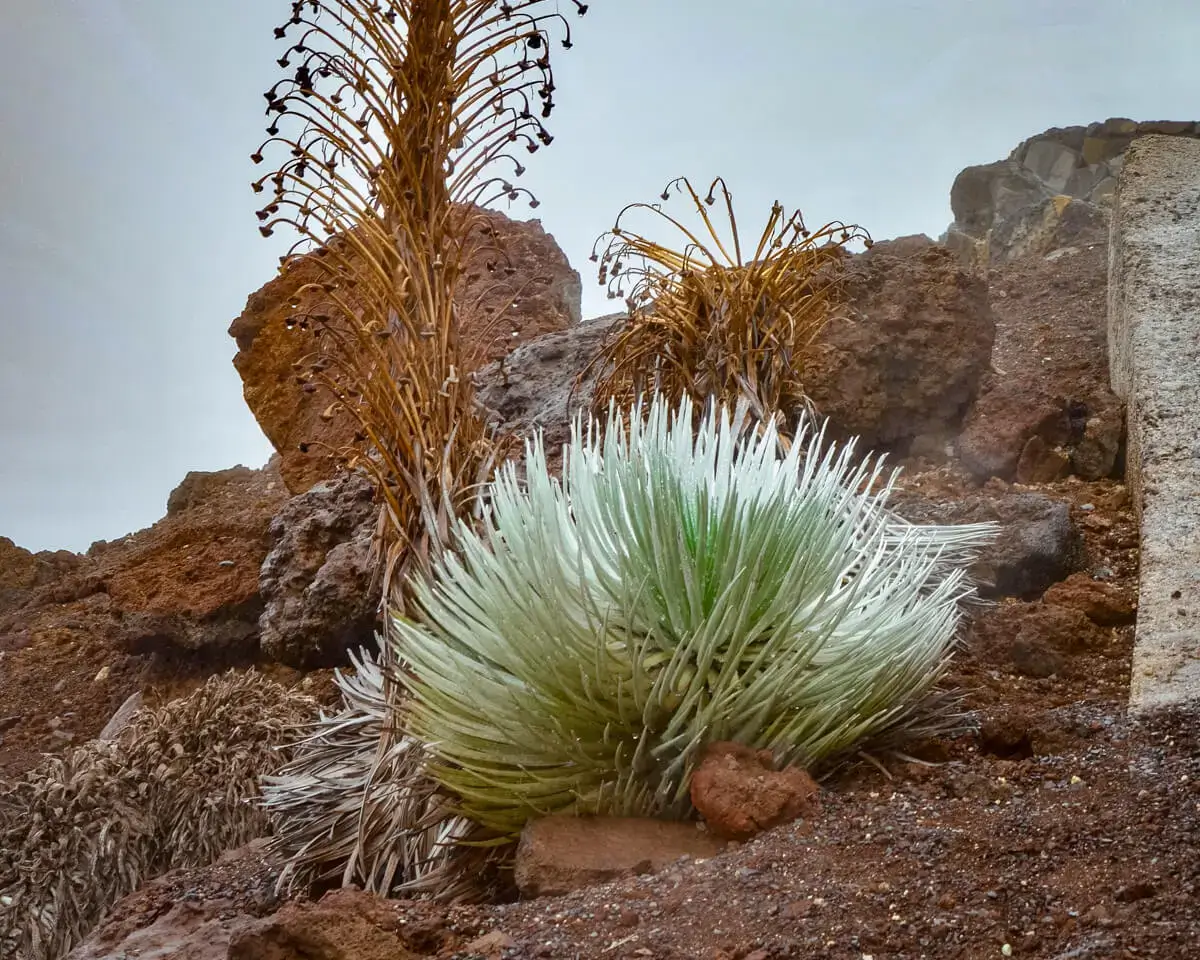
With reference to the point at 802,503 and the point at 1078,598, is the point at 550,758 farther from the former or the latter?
the point at 1078,598

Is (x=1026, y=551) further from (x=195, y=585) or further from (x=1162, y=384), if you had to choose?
(x=195, y=585)

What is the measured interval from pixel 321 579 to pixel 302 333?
1008 mm

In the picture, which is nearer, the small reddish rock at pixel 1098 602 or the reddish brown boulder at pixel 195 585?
the small reddish rock at pixel 1098 602

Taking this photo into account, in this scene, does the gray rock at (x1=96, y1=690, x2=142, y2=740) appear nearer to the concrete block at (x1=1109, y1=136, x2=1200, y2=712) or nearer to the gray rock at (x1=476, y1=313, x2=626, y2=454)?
the gray rock at (x1=476, y1=313, x2=626, y2=454)

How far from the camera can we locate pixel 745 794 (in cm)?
133

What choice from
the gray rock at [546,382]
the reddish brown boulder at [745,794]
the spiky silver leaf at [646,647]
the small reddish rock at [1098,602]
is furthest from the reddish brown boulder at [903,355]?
the reddish brown boulder at [745,794]

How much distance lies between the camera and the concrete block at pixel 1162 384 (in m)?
1.54

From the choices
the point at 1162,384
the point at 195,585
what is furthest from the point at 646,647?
the point at 195,585

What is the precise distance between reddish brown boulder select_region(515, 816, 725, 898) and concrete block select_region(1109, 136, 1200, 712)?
575 mm

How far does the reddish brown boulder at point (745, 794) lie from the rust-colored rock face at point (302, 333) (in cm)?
215

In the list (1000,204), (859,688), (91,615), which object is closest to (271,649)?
(91,615)

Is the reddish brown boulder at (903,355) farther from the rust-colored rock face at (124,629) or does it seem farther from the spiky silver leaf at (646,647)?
the rust-colored rock face at (124,629)

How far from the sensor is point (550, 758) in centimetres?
142

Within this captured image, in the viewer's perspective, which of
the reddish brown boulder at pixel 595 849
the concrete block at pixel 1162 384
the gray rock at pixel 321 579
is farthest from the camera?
the gray rock at pixel 321 579
